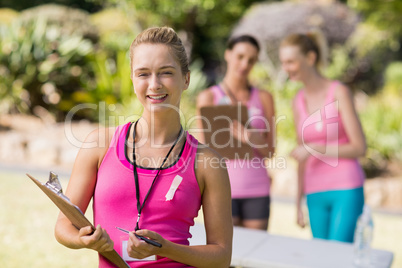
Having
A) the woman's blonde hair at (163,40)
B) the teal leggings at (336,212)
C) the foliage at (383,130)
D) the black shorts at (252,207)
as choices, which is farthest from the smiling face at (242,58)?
the foliage at (383,130)

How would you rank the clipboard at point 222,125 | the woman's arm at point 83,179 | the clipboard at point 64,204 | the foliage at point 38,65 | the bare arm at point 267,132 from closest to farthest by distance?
1. the clipboard at point 64,204
2. the woman's arm at point 83,179
3. the clipboard at point 222,125
4. the bare arm at point 267,132
5. the foliage at point 38,65

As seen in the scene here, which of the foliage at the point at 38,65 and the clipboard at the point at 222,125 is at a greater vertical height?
the foliage at the point at 38,65

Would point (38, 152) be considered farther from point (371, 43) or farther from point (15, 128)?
point (371, 43)

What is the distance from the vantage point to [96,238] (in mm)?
1396

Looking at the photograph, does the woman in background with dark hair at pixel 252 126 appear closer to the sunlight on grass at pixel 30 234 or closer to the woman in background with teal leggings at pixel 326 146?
the woman in background with teal leggings at pixel 326 146

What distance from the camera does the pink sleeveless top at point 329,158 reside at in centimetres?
327

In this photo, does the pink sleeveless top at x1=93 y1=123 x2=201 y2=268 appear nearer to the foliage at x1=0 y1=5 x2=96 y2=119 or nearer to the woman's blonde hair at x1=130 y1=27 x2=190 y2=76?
the woman's blonde hair at x1=130 y1=27 x2=190 y2=76

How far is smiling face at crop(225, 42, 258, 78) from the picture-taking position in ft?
11.4

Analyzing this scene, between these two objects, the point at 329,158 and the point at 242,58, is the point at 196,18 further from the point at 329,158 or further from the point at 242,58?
the point at 329,158

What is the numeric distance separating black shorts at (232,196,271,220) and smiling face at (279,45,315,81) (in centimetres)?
87

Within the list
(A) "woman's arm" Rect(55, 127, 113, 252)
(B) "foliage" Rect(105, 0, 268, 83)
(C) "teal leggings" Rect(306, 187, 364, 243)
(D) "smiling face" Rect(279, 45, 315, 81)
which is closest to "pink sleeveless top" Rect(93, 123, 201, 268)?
(A) "woman's arm" Rect(55, 127, 113, 252)

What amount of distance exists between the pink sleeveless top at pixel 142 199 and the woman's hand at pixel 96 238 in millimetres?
166

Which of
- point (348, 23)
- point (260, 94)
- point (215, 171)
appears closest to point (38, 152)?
point (260, 94)

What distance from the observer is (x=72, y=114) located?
1195 cm
